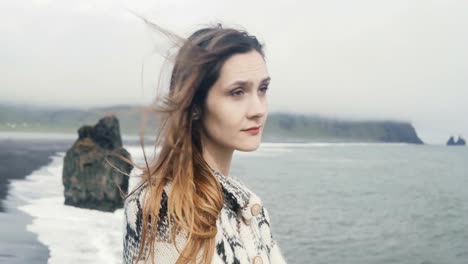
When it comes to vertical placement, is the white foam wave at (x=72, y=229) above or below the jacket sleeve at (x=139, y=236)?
below

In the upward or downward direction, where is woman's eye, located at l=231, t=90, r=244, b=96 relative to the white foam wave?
upward

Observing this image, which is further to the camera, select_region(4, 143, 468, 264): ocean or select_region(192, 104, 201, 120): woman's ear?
select_region(4, 143, 468, 264): ocean

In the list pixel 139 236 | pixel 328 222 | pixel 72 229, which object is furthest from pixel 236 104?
pixel 328 222

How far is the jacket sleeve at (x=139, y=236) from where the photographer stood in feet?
8.95

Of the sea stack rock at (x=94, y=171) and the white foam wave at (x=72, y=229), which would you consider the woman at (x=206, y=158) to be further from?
the sea stack rock at (x=94, y=171)

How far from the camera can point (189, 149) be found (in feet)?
9.75

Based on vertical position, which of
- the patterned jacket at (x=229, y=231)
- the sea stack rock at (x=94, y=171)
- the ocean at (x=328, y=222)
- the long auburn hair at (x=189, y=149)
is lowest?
the ocean at (x=328, y=222)

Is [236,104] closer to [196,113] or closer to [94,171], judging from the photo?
[196,113]

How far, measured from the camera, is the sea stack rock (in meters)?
26.9

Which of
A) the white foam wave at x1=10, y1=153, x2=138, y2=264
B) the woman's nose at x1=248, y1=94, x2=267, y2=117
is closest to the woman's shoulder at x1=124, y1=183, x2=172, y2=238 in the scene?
the woman's nose at x1=248, y1=94, x2=267, y2=117

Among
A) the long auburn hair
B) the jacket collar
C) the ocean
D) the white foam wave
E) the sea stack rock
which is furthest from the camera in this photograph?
the sea stack rock

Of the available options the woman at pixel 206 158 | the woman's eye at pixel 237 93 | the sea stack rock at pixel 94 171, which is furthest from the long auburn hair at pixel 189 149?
the sea stack rock at pixel 94 171

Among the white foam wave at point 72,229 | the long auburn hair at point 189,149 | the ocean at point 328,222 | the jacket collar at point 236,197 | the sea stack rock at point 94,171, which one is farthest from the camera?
the sea stack rock at point 94,171

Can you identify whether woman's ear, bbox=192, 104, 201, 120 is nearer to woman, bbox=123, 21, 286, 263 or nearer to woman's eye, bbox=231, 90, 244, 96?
woman, bbox=123, 21, 286, 263
